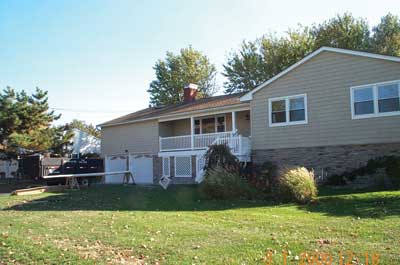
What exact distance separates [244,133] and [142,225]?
1398 centimetres

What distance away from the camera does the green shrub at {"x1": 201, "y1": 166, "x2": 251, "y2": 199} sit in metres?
14.0

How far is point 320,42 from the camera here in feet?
135

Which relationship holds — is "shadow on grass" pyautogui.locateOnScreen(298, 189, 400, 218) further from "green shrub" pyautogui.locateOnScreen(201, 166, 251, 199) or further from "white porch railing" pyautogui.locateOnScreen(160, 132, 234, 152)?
"white porch railing" pyautogui.locateOnScreen(160, 132, 234, 152)

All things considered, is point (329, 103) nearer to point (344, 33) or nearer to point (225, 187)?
point (225, 187)

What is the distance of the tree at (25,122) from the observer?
2745 centimetres

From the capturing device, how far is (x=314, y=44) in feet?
132

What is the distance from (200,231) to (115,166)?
69.1ft

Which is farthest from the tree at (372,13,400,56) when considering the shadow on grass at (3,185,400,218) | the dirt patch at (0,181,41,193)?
the dirt patch at (0,181,41,193)

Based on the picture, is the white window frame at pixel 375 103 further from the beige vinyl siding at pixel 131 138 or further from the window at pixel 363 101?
the beige vinyl siding at pixel 131 138

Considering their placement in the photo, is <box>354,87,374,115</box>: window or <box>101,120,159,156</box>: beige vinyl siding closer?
<box>354,87,374,115</box>: window

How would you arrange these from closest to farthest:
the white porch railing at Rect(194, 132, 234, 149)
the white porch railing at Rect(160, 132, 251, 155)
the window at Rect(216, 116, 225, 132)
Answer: the white porch railing at Rect(160, 132, 251, 155) → the white porch railing at Rect(194, 132, 234, 149) → the window at Rect(216, 116, 225, 132)

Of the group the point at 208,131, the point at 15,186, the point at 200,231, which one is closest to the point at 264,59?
the point at 208,131

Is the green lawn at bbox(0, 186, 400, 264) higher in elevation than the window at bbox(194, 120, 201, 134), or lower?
lower

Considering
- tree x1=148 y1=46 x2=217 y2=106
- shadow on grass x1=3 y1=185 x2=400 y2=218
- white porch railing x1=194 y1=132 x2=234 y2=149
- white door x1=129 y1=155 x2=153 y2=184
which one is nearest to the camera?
shadow on grass x1=3 y1=185 x2=400 y2=218
